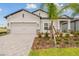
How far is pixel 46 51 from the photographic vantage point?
11422 mm

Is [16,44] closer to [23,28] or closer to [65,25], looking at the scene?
[23,28]

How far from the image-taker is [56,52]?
37.1 ft

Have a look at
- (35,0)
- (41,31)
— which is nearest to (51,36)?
(41,31)

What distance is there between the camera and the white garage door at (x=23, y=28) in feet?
43.0

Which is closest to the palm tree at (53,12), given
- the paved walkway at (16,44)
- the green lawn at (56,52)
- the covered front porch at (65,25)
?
the covered front porch at (65,25)

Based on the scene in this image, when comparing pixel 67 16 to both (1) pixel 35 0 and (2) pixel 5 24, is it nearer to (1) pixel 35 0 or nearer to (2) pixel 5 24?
(1) pixel 35 0

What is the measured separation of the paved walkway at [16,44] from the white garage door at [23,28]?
0.71 ft

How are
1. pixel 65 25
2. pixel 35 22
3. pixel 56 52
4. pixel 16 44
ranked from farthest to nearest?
pixel 35 22
pixel 65 25
pixel 16 44
pixel 56 52

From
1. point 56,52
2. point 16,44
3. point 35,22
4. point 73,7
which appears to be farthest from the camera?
point 35,22

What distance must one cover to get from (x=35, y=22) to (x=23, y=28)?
77 centimetres

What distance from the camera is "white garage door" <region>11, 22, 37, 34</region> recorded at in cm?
1312

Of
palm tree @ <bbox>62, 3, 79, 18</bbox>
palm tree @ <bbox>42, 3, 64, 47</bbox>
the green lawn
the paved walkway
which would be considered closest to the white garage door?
the paved walkway

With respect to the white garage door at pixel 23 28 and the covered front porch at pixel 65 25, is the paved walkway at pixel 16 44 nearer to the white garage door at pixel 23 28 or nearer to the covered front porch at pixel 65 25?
the white garage door at pixel 23 28

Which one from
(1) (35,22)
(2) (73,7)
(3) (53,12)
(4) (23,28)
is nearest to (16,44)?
(4) (23,28)
